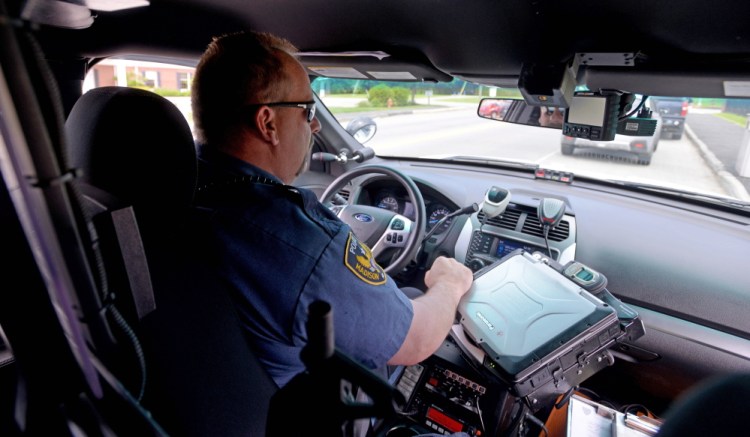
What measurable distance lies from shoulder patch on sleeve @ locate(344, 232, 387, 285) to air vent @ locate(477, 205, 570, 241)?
1.35 metres

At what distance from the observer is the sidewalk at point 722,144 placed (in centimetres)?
250

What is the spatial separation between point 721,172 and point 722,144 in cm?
21

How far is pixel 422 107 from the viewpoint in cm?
409

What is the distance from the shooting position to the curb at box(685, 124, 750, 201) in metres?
2.46

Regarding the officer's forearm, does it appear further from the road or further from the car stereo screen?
the road

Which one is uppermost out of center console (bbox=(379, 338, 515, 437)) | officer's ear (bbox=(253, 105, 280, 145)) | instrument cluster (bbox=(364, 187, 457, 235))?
officer's ear (bbox=(253, 105, 280, 145))

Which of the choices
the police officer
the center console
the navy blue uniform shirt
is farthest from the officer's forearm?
the center console

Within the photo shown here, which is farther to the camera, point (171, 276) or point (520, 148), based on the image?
point (520, 148)

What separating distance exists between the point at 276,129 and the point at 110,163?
56cm

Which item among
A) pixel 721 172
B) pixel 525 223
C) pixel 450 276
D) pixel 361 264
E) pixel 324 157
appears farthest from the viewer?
pixel 324 157

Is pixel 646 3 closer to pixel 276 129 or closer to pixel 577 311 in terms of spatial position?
pixel 577 311

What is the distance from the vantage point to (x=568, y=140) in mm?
3268

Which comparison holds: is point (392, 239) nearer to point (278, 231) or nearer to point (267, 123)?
point (267, 123)

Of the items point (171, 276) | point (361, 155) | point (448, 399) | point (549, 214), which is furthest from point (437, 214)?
point (171, 276)
